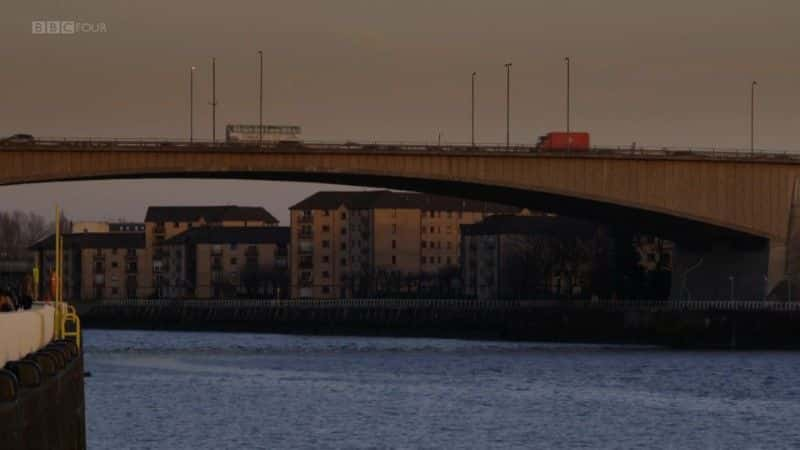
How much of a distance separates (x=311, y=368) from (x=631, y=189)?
25.1 meters

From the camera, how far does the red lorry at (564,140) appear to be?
10600cm

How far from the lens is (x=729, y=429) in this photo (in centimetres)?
5534

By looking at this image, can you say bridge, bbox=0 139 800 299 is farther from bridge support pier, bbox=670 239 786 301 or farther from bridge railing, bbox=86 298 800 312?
bridge railing, bbox=86 298 800 312

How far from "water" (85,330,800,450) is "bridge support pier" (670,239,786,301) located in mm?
8641

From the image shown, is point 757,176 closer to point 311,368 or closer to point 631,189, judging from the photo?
point 631,189

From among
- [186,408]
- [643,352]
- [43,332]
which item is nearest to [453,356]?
[643,352]

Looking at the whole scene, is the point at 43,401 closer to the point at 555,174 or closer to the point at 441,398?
the point at 441,398

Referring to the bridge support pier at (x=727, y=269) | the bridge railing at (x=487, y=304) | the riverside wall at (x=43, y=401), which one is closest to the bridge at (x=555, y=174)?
the bridge support pier at (x=727, y=269)

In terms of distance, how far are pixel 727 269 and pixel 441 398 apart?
152ft

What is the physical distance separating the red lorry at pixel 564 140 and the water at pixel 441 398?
10.4 metres

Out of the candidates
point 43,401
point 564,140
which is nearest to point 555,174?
point 564,140

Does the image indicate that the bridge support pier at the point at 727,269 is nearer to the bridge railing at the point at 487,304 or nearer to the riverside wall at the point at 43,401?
the bridge railing at the point at 487,304

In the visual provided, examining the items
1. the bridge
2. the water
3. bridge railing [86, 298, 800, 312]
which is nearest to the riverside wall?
the water

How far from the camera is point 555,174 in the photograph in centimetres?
10181
